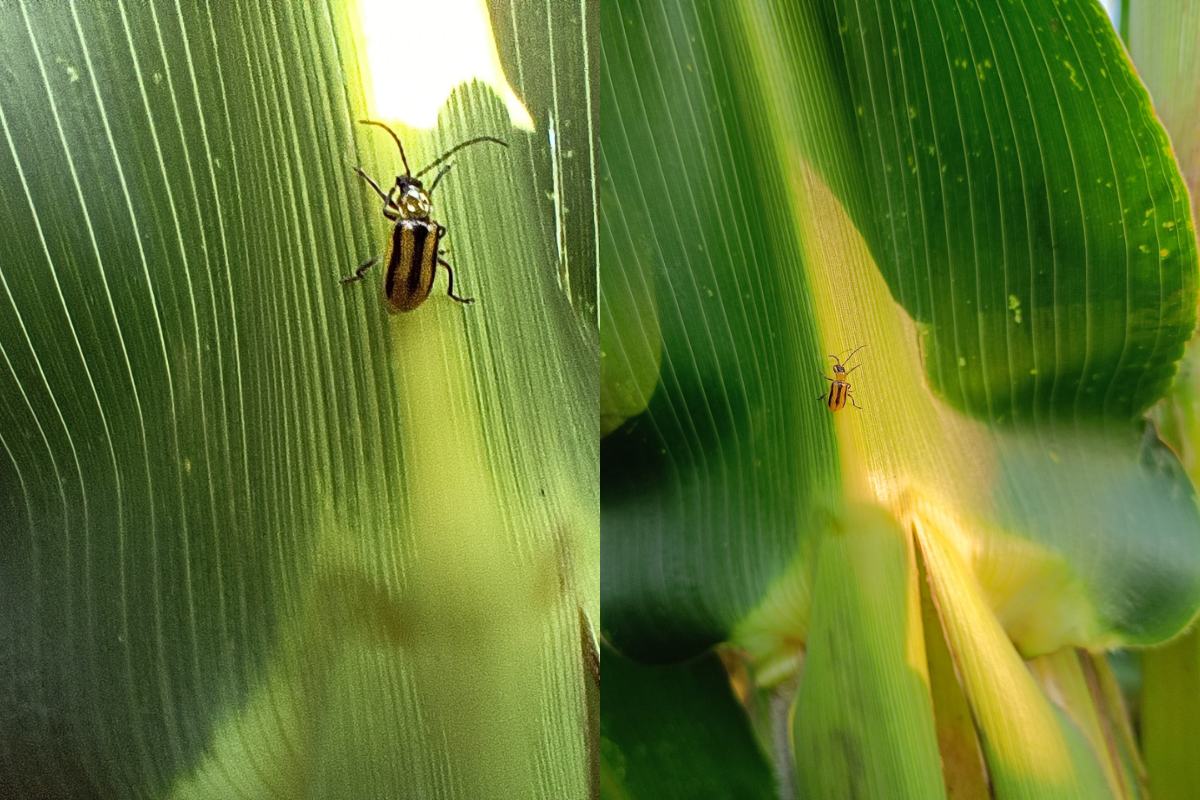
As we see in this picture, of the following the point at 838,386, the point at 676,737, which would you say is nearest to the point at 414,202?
the point at 838,386

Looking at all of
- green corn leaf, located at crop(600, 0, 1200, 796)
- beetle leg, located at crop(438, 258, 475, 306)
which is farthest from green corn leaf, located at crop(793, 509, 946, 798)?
beetle leg, located at crop(438, 258, 475, 306)

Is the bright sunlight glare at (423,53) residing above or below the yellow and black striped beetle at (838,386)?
above

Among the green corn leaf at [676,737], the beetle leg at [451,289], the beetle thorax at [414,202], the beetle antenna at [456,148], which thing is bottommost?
the green corn leaf at [676,737]

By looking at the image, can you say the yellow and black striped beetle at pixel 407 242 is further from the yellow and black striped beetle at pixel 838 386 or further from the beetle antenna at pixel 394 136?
the yellow and black striped beetle at pixel 838 386

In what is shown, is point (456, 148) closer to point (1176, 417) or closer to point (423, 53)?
point (423, 53)

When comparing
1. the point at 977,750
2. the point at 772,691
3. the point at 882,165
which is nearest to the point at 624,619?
the point at 772,691

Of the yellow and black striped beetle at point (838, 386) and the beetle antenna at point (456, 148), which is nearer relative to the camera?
the beetle antenna at point (456, 148)

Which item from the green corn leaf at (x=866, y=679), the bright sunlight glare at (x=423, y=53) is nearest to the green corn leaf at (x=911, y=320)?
the green corn leaf at (x=866, y=679)

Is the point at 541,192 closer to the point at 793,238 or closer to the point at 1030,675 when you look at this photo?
the point at 793,238

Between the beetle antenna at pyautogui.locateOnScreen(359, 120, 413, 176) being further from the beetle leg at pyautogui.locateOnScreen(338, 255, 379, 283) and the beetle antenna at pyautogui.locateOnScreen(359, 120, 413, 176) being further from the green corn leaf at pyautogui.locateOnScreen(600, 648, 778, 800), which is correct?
the green corn leaf at pyautogui.locateOnScreen(600, 648, 778, 800)
